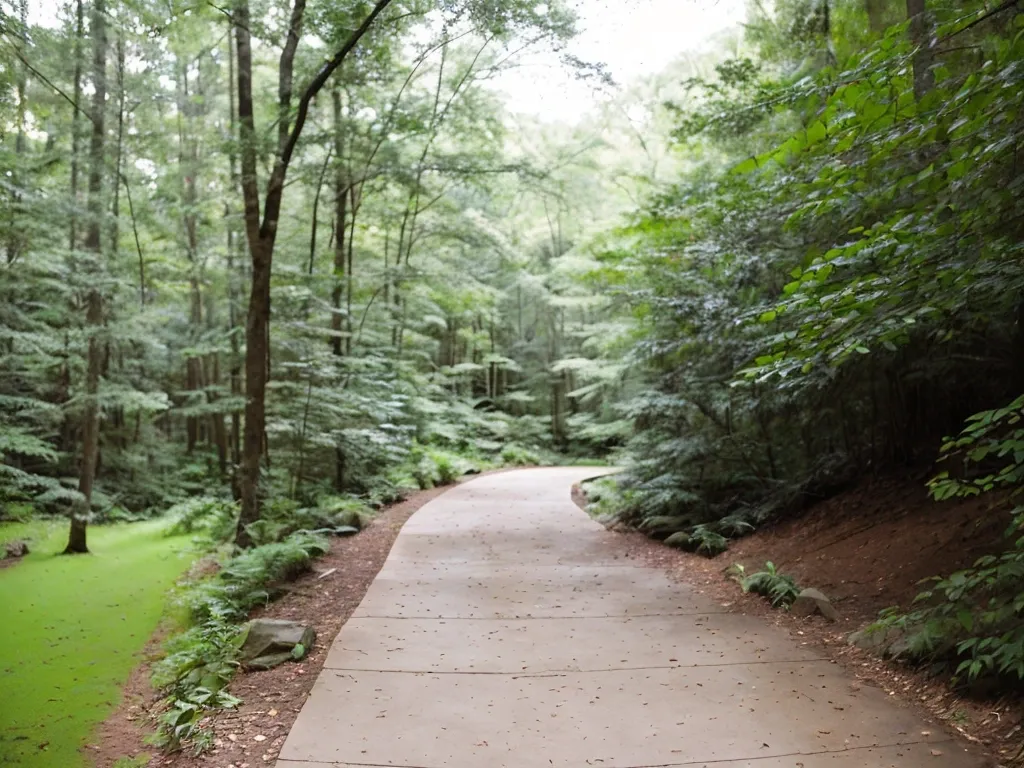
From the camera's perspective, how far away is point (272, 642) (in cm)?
482

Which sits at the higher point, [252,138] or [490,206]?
[490,206]

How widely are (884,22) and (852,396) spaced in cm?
397

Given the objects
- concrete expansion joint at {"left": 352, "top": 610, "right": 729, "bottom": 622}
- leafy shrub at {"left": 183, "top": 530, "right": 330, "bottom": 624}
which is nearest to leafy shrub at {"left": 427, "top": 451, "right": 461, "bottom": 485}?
leafy shrub at {"left": 183, "top": 530, "right": 330, "bottom": 624}

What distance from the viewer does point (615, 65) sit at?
895cm

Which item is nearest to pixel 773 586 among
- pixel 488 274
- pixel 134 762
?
pixel 134 762

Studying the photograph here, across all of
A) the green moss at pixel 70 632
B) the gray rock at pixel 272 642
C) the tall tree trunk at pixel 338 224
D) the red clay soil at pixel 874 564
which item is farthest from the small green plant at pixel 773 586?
the tall tree trunk at pixel 338 224

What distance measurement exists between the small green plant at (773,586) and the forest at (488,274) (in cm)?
113

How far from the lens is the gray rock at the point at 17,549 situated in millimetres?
10352

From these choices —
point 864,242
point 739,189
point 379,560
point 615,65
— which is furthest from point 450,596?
point 615,65

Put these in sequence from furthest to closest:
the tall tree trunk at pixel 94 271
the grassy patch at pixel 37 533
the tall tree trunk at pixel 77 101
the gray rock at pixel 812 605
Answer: the grassy patch at pixel 37 533
the tall tree trunk at pixel 94 271
the tall tree trunk at pixel 77 101
the gray rock at pixel 812 605

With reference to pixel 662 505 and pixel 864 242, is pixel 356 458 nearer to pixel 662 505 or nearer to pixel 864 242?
pixel 662 505

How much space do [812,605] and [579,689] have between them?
2.45 m

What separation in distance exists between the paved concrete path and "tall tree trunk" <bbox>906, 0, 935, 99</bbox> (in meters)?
3.77

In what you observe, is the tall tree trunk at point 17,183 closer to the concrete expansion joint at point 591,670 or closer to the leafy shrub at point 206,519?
the leafy shrub at point 206,519
